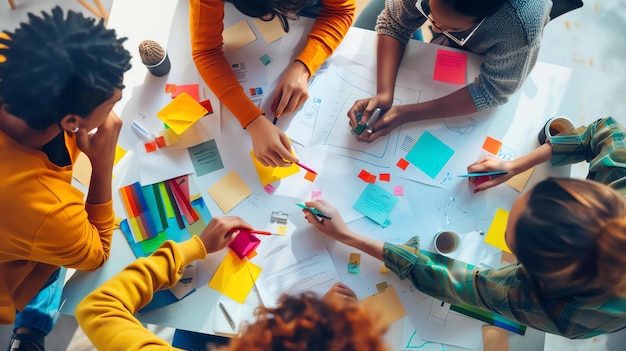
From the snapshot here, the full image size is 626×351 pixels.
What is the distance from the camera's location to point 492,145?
126cm

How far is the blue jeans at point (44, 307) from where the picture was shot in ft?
4.26

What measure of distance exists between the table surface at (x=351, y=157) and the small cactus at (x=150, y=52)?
7 centimetres

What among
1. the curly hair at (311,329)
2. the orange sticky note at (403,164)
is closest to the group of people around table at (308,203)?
the curly hair at (311,329)

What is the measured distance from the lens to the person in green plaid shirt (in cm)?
85

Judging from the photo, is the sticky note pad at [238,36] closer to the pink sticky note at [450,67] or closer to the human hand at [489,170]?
the pink sticky note at [450,67]

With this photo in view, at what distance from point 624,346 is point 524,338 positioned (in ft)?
2.99

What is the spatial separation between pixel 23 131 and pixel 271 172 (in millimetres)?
585

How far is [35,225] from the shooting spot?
3.02 ft

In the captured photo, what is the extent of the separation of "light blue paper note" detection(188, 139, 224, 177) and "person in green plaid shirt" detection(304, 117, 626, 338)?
0.29m

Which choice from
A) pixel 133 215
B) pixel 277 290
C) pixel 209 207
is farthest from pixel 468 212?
pixel 133 215

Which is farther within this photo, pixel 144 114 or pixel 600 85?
pixel 600 85

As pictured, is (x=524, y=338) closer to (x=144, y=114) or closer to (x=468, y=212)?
(x=468, y=212)

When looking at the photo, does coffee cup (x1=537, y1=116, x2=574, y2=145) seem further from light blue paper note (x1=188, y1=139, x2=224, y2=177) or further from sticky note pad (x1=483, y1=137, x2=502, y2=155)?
light blue paper note (x1=188, y1=139, x2=224, y2=177)

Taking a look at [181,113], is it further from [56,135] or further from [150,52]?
[56,135]
